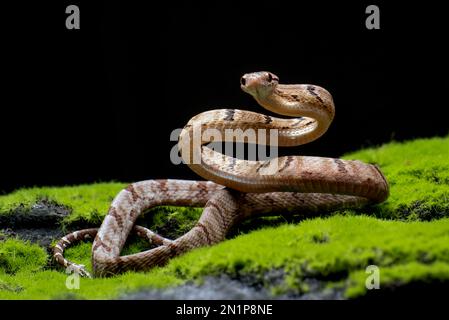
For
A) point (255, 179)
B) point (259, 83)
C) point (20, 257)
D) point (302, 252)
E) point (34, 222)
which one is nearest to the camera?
point (302, 252)

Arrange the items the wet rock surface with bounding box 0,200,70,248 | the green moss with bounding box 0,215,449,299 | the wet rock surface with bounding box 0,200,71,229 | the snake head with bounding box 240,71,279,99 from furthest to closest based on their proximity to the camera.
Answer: the wet rock surface with bounding box 0,200,71,229, the wet rock surface with bounding box 0,200,70,248, the snake head with bounding box 240,71,279,99, the green moss with bounding box 0,215,449,299

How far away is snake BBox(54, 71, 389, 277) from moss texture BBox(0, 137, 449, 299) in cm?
22

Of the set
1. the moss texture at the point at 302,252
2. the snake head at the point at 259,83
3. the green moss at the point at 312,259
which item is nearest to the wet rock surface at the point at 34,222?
the moss texture at the point at 302,252

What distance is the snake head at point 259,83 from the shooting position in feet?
21.8

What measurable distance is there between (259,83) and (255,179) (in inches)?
42.1

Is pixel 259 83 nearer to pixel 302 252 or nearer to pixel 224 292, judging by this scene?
pixel 302 252

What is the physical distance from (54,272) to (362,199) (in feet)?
11.4

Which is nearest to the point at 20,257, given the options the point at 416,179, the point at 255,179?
the point at 255,179

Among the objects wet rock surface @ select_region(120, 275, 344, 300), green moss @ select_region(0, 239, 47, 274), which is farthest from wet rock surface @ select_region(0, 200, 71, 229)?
wet rock surface @ select_region(120, 275, 344, 300)

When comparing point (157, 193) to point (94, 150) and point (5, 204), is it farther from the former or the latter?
point (94, 150)

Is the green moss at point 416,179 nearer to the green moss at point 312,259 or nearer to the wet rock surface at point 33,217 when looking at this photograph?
the green moss at point 312,259

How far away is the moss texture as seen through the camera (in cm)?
482

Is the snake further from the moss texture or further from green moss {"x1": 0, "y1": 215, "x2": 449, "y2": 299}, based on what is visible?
green moss {"x1": 0, "y1": 215, "x2": 449, "y2": 299}

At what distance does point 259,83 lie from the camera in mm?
6637
